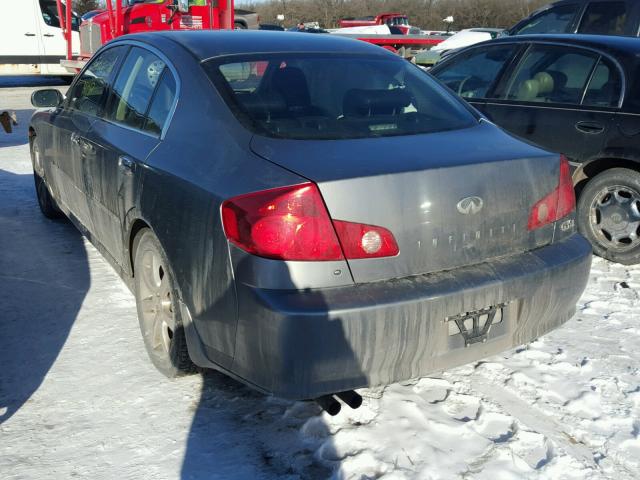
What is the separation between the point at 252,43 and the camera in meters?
3.39

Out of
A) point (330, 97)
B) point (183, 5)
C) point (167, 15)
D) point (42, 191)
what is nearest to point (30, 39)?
point (167, 15)

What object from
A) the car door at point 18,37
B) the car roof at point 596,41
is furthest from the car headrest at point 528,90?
the car door at point 18,37

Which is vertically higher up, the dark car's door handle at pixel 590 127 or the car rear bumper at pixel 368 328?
the dark car's door handle at pixel 590 127

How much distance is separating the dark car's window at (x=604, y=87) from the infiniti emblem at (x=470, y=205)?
280 centimetres

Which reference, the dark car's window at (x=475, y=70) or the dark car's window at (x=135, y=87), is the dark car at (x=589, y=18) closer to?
the dark car's window at (x=475, y=70)

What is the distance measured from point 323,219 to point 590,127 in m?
3.30

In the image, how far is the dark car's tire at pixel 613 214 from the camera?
4785 millimetres

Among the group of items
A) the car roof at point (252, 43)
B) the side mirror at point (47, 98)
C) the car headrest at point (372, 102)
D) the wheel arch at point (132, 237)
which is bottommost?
the wheel arch at point (132, 237)

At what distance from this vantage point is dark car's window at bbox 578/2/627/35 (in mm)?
8461

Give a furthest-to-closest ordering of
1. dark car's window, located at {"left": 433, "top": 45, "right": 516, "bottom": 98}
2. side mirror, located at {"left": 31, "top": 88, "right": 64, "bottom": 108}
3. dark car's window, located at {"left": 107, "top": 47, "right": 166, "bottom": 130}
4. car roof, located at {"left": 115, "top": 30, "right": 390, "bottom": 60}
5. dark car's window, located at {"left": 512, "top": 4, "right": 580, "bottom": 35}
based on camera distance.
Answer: dark car's window, located at {"left": 512, "top": 4, "right": 580, "bottom": 35} → dark car's window, located at {"left": 433, "top": 45, "right": 516, "bottom": 98} → side mirror, located at {"left": 31, "top": 88, "right": 64, "bottom": 108} → dark car's window, located at {"left": 107, "top": 47, "right": 166, "bottom": 130} → car roof, located at {"left": 115, "top": 30, "right": 390, "bottom": 60}

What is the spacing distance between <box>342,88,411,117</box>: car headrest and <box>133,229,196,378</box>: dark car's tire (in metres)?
1.07

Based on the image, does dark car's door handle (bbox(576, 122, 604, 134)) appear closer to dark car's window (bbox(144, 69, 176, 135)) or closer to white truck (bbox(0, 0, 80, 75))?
dark car's window (bbox(144, 69, 176, 135))

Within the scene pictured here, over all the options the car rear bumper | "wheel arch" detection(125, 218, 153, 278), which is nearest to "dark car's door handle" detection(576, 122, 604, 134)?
the car rear bumper

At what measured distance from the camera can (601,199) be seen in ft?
16.2
